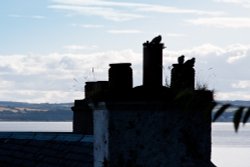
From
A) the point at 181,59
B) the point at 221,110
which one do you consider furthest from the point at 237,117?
the point at 181,59

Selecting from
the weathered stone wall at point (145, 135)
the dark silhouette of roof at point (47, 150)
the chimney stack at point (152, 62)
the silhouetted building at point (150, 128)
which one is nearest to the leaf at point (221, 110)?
the silhouetted building at point (150, 128)

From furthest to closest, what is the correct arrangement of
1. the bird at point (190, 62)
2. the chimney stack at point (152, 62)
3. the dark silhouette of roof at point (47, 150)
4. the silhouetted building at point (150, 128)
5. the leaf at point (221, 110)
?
the dark silhouette of roof at point (47, 150), the bird at point (190, 62), the chimney stack at point (152, 62), the silhouetted building at point (150, 128), the leaf at point (221, 110)

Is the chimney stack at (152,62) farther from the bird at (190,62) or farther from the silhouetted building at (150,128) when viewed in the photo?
the bird at (190,62)

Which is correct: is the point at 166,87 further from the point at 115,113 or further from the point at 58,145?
the point at 58,145

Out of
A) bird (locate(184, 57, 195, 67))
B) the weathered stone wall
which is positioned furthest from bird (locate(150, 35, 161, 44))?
the weathered stone wall

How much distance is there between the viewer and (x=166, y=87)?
898 centimetres

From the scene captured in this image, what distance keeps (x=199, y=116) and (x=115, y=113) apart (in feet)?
3.34

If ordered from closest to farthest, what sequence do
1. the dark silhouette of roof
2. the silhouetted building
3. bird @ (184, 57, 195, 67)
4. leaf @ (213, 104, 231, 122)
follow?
leaf @ (213, 104, 231, 122), the silhouetted building, bird @ (184, 57, 195, 67), the dark silhouette of roof

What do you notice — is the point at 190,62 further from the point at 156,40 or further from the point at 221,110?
the point at 221,110

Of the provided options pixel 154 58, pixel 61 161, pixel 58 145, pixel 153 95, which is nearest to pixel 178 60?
pixel 154 58

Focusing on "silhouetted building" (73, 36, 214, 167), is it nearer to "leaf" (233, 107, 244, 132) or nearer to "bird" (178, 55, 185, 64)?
"bird" (178, 55, 185, 64)

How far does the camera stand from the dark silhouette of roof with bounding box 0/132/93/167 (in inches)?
777

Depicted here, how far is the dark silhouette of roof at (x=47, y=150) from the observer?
64.8ft

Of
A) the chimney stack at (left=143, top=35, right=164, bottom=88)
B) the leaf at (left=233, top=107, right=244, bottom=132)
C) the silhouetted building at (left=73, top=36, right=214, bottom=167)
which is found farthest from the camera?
the chimney stack at (left=143, top=35, right=164, bottom=88)
